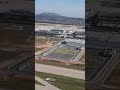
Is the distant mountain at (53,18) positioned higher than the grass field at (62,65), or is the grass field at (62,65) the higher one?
the distant mountain at (53,18)

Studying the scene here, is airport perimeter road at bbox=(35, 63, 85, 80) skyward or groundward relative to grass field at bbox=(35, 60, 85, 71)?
groundward

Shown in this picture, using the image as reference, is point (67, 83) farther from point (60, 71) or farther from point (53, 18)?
point (53, 18)

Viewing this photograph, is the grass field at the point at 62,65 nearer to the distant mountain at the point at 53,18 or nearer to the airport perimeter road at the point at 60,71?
the airport perimeter road at the point at 60,71

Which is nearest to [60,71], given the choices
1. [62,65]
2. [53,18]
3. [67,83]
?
[62,65]

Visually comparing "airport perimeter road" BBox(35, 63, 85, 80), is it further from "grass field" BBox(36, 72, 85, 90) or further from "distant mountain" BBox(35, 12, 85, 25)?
"distant mountain" BBox(35, 12, 85, 25)

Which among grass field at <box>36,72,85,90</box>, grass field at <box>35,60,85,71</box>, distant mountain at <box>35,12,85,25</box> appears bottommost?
grass field at <box>36,72,85,90</box>

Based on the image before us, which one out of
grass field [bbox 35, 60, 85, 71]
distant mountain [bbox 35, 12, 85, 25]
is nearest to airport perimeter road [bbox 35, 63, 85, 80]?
grass field [bbox 35, 60, 85, 71]

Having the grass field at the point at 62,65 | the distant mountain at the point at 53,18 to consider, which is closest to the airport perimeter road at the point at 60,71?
the grass field at the point at 62,65

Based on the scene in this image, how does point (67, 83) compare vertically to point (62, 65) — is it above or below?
below
